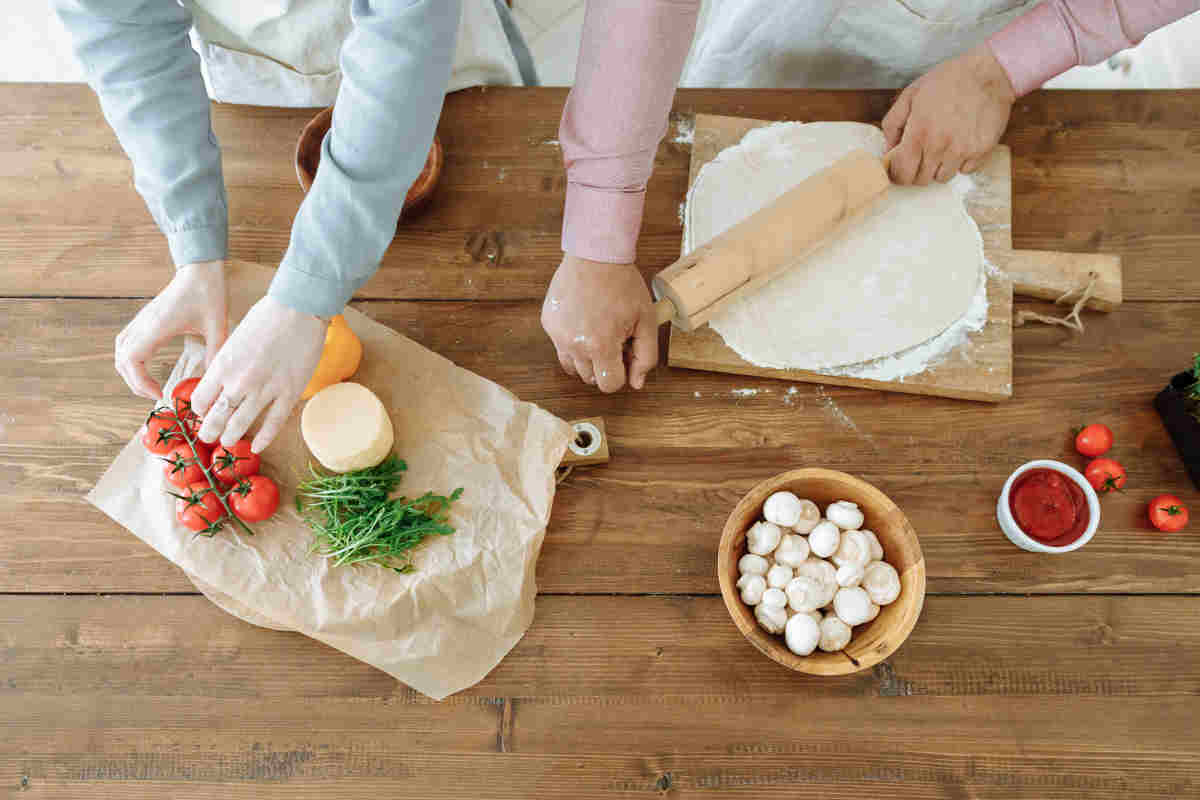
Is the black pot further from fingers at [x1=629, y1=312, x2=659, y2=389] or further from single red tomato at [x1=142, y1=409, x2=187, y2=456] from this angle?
single red tomato at [x1=142, y1=409, x2=187, y2=456]

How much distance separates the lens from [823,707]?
932mm

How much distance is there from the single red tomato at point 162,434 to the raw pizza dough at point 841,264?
708 millimetres

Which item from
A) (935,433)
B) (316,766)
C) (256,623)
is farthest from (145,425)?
(935,433)

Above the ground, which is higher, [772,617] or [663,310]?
[663,310]

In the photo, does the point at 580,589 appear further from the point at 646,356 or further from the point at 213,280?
the point at 213,280

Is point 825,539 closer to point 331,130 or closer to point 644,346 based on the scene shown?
point 644,346

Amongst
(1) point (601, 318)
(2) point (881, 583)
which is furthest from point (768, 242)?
(2) point (881, 583)

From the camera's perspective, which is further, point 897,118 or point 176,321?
point 897,118

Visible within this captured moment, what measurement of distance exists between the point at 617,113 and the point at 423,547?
57cm

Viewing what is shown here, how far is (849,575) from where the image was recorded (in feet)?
2.92

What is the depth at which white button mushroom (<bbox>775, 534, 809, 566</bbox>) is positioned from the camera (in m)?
0.91

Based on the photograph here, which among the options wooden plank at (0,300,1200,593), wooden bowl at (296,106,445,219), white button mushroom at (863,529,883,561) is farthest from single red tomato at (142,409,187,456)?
white button mushroom at (863,529,883,561)

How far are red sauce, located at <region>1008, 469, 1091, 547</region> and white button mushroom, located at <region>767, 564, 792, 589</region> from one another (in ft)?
1.03

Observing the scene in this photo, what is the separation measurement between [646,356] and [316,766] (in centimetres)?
65
